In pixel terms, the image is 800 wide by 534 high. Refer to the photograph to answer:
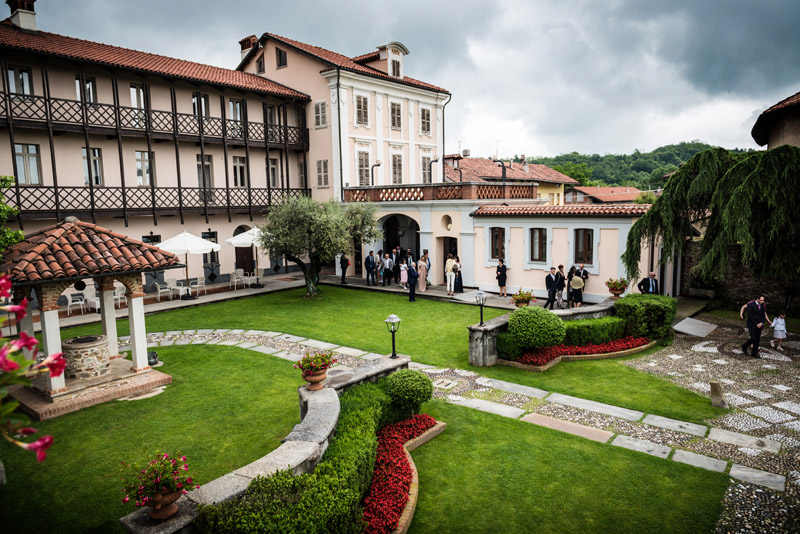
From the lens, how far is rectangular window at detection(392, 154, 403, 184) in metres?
31.2

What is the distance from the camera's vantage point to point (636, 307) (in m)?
14.9

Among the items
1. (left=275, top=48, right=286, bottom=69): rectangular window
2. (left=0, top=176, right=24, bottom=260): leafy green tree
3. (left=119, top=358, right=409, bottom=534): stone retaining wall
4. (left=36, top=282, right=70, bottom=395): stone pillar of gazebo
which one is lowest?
(left=119, top=358, right=409, bottom=534): stone retaining wall

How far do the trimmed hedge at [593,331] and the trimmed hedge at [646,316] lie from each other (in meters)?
0.32

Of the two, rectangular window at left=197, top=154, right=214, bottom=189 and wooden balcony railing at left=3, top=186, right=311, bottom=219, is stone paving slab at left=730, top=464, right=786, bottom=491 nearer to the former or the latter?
wooden balcony railing at left=3, top=186, right=311, bottom=219

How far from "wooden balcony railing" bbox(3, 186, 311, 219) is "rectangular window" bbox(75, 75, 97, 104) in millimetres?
3952

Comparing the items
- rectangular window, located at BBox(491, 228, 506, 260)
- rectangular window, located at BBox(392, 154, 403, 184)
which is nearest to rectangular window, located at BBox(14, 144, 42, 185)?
rectangular window, located at BBox(392, 154, 403, 184)

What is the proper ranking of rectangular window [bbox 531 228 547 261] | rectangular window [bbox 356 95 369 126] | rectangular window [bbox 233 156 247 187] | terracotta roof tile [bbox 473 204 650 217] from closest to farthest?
terracotta roof tile [bbox 473 204 650 217] < rectangular window [bbox 531 228 547 261] < rectangular window [bbox 233 156 247 187] < rectangular window [bbox 356 95 369 126]

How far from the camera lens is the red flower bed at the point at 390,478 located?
644 centimetres

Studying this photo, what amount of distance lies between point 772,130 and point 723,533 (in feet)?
67.4

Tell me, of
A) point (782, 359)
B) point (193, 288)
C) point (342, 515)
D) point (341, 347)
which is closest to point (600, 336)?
point (782, 359)

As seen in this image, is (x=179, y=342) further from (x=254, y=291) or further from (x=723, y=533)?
(x=723, y=533)

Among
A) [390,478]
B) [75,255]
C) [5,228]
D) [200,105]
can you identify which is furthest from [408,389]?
[200,105]

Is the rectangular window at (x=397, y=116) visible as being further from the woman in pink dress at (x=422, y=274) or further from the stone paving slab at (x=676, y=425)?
the stone paving slab at (x=676, y=425)

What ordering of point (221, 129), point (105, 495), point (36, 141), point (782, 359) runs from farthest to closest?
1. point (221, 129)
2. point (36, 141)
3. point (782, 359)
4. point (105, 495)
